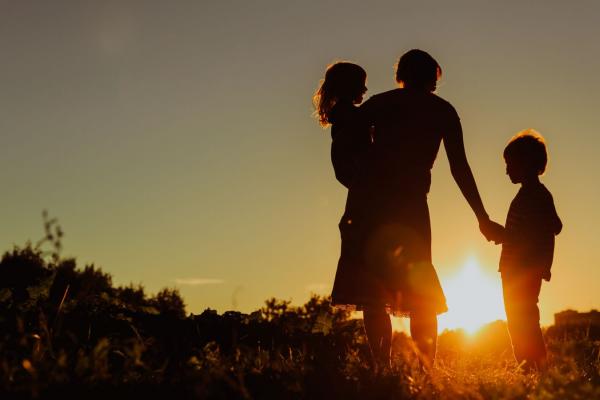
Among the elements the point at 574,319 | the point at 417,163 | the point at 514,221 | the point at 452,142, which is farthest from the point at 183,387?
the point at 574,319

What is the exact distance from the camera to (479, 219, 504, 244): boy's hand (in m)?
6.53

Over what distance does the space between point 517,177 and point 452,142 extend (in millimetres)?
1545

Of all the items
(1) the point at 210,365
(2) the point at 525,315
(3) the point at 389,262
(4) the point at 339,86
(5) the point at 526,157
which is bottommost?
(1) the point at 210,365

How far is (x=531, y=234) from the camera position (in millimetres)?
7133

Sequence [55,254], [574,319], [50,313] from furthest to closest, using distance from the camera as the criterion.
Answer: [574,319] → [50,313] → [55,254]

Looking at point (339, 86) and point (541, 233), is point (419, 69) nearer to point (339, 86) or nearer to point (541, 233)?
point (339, 86)

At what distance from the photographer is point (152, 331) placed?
7.71 metres

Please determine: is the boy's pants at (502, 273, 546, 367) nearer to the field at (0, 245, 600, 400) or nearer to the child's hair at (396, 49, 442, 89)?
the field at (0, 245, 600, 400)

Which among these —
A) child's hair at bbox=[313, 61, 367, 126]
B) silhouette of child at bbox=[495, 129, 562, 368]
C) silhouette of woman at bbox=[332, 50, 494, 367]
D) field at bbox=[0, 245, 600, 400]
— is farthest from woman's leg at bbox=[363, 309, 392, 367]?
silhouette of child at bbox=[495, 129, 562, 368]

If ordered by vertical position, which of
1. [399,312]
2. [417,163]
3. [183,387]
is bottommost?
[183,387]

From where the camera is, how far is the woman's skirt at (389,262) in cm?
580

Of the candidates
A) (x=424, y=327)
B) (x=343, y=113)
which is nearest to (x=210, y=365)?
(x=424, y=327)

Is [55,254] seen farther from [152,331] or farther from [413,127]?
[152,331]

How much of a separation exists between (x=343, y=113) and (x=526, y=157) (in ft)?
7.76
